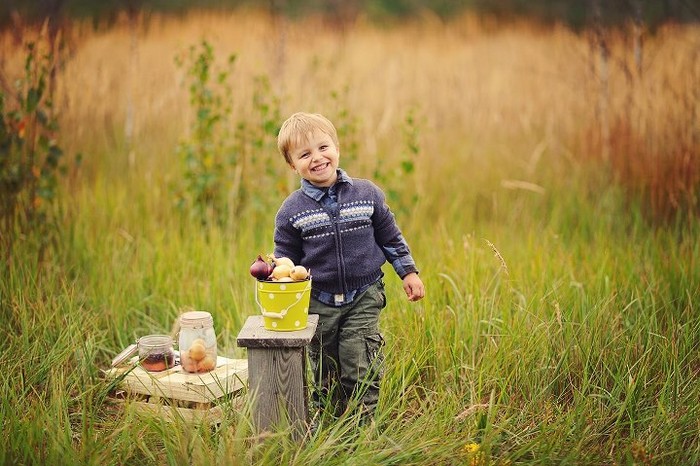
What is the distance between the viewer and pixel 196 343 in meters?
3.53

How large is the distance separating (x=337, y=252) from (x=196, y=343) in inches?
31.0

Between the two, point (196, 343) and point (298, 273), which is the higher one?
point (298, 273)

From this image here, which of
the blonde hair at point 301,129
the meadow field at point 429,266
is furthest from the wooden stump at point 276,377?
the blonde hair at point 301,129

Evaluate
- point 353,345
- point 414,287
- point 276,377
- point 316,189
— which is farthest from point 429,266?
point 276,377

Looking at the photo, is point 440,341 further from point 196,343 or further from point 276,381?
point 196,343

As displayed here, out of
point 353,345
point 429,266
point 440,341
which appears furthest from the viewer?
point 429,266

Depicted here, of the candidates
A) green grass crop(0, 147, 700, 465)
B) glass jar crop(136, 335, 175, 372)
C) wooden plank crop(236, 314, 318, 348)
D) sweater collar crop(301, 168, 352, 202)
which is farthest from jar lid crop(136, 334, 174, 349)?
sweater collar crop(301, 168, 352, 202)

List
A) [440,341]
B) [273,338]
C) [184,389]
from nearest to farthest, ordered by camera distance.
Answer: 1. [273,338]
2. [184,389]
3. [440,341]

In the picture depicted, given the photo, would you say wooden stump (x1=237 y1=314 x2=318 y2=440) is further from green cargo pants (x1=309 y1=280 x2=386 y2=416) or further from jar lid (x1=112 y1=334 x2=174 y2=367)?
jar lid (x1=112 y1=334 x2=174 y2=367)

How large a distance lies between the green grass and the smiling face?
34.8 inches

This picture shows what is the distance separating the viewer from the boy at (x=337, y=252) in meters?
3.24

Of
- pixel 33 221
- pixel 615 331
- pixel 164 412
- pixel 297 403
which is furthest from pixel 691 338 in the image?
pixel 33 221

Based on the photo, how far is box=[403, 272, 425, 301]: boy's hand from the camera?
3367mm

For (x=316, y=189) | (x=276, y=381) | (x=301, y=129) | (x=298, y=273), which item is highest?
(x=301, y=129)
